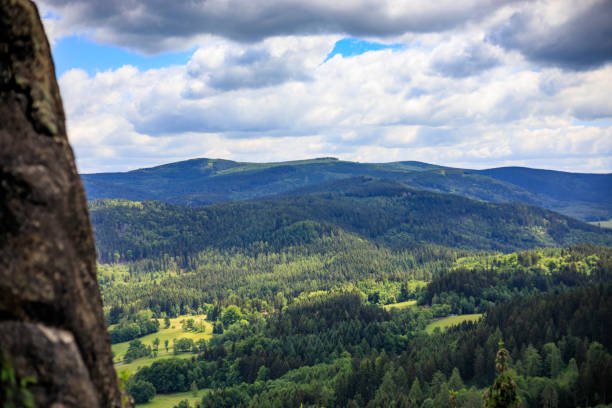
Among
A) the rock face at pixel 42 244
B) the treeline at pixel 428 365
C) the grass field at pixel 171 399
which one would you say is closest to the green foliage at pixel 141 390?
the treeline at pixel 428 365

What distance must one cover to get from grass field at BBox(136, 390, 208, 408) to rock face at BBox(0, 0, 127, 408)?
155 m

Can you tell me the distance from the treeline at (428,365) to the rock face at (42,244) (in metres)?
100

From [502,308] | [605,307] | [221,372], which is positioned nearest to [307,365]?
[221,372]

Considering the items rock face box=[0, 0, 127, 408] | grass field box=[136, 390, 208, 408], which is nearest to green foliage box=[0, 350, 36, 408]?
rock face box=[0, 0, 127, 408]

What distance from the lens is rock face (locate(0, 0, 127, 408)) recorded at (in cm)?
1577

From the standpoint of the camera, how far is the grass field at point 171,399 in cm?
16112

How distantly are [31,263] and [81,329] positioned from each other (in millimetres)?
3353

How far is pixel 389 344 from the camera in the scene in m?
190

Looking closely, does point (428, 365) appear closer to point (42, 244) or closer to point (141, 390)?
point (141, 390)

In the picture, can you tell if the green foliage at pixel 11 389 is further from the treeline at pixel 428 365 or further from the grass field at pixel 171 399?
the grass field at pixel 171 399

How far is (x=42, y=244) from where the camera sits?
16.6 m

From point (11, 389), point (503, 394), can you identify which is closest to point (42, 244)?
point (11, 389)

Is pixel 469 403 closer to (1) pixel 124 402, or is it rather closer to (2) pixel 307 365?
(2) pixel 307 365

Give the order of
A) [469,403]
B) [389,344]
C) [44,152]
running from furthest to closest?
[389,344] < [469,403] < [44,152]
